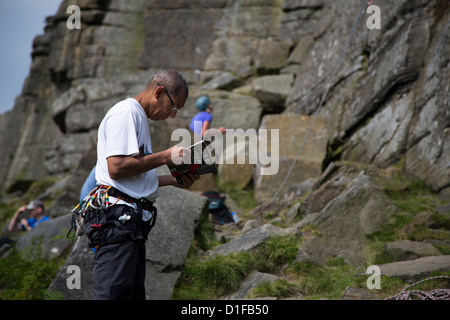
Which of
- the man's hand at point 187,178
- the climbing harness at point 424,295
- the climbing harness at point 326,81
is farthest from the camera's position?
the climbing harness at point 326,81

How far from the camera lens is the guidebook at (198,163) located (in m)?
3.81

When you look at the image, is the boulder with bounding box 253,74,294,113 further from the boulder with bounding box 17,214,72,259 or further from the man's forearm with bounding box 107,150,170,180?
the man's forearm with bounding box 107,150,170,180

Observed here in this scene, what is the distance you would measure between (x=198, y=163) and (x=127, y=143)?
0.64m

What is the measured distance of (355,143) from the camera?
Result: 10891mm

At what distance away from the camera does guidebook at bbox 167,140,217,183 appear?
150 inches

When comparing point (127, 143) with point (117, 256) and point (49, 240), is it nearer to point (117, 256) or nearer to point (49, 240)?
point (117, 256)

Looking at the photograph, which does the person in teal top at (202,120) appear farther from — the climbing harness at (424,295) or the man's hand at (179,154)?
the man's hand at (179,154)

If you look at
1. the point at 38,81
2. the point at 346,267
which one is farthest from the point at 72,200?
the point at 38,81

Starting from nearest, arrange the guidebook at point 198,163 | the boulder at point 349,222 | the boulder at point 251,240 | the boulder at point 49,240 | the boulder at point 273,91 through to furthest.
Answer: the guidebook at point 198,163 → the boulder at point 349,222 → the boulder at point 251,240 → the boulder at point 49,240 → the boulder at point 273,91

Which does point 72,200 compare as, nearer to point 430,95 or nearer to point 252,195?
point 252,195

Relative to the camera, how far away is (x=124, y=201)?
365 cm

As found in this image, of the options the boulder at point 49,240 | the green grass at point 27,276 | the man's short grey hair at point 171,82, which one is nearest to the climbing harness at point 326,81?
the boulder at point 49,240

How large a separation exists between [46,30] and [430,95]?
19983 millimetres

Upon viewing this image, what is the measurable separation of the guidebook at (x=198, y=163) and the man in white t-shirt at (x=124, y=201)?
13 cm
